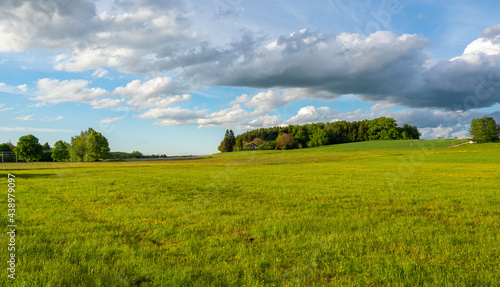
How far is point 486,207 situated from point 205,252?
1526 centimetres

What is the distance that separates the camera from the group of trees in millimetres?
104000

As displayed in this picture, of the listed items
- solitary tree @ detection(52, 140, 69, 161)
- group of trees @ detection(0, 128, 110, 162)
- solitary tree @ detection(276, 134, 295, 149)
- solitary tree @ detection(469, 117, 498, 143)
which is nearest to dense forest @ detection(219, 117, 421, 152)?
solitary tree @ detection(276, 134, 295, 149)

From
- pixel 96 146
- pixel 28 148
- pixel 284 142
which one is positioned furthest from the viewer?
pixel 284 142

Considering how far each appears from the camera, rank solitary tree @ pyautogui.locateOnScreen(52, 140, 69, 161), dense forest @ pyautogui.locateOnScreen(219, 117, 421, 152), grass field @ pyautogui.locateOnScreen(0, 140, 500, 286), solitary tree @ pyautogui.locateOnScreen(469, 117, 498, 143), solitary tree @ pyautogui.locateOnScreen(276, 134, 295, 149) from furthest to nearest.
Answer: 1. dense forest @ pyautogui.locateOnScreen(219, 117, 421, 152)
2. solitary tree @ pyautogui.locateOnScreen(276, 134, 295, 149)
3. solitary tree @ pyautogui.locateOnScreen(52, 140, 69, 161)
4. solitary tree @ pyautogui.locateOnScreen(469, 117, 498, 143)
5. grass field @ pyautogui.locateOnScreen(0, 140, 500, 286)

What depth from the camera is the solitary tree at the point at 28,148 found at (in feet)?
371

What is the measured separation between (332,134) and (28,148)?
158 meters

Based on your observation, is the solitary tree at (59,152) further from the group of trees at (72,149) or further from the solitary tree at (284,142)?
the solitary tree at (284,142)

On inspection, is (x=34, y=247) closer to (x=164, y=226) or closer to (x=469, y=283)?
(x=164, y=226)

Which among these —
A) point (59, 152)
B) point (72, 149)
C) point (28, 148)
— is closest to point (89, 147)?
point (72, 149)

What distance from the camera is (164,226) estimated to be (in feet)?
35.9

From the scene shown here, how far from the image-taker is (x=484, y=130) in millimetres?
109500

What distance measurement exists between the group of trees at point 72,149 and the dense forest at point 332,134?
8630cm

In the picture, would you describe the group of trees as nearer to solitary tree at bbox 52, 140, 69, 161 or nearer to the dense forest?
solitary tree at bbox 52, 140, 69, 161

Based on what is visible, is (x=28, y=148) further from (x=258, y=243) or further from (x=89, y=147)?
(x=258, y=243)
